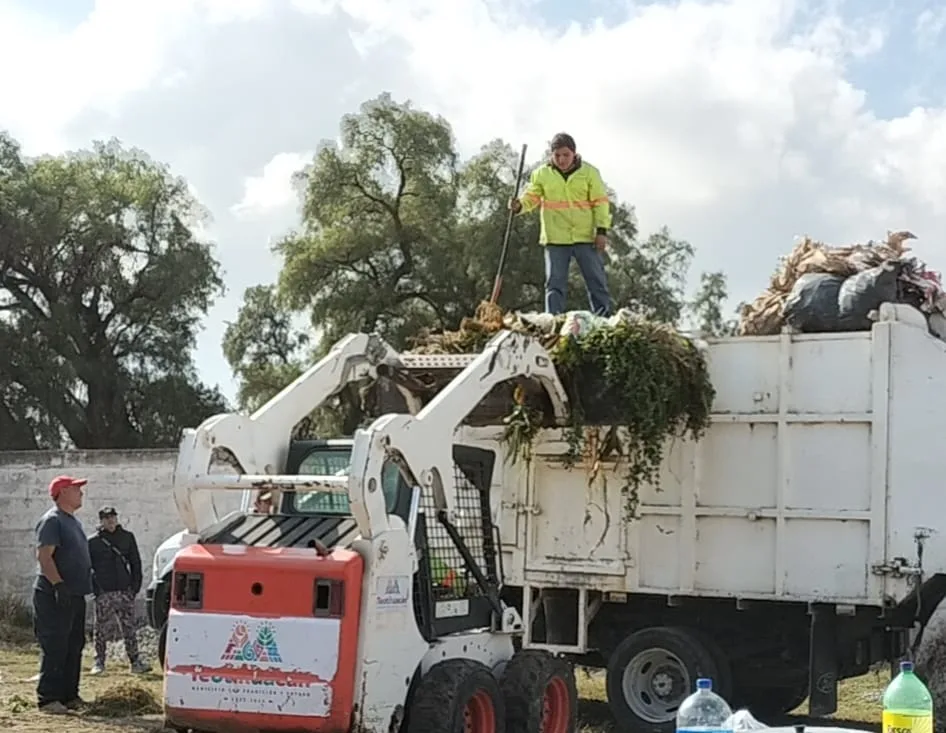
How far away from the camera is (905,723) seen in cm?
406

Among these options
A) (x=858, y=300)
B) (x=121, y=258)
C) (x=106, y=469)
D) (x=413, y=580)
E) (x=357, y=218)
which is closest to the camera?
(x=413, y=580)

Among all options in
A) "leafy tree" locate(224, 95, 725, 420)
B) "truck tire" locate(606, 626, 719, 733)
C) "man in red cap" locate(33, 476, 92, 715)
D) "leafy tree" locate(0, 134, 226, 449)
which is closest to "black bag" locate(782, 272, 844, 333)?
"truck tire" locate(606, 626, 719, 733)

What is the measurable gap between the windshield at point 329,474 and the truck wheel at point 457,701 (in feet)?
3.10

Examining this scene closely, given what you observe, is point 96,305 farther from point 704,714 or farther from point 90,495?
point 704,714

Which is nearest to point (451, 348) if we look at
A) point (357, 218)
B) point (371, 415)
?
point (371, 415)

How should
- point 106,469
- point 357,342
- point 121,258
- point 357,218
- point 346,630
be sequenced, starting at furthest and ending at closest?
point 121,258
point 357,218
point 106,469
point 357,342
point 346,630

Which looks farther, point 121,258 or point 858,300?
point 121,258

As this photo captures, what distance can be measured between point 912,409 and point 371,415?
12.5ft

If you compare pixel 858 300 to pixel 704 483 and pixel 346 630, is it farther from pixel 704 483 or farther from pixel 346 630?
pixel 346 630

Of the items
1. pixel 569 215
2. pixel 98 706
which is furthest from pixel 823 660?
pixel 98 706

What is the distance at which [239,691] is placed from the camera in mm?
7422

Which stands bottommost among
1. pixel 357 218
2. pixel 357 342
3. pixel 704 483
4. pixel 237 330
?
pixel 704 483

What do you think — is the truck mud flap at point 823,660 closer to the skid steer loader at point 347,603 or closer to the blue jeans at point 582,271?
the skid steer loader at point 347,603

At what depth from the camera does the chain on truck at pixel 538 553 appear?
7438 millimetres
